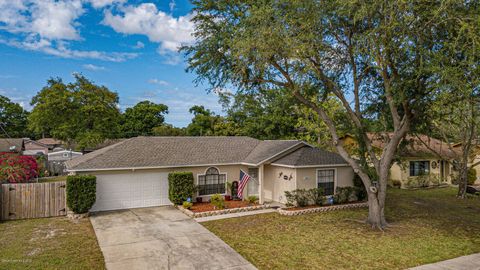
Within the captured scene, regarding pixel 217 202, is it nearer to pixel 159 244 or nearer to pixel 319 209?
pixel 319 209

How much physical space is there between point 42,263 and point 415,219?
1465cm

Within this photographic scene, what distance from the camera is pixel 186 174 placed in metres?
16.0

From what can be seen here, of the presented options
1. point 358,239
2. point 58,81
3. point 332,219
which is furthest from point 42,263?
point 58,81

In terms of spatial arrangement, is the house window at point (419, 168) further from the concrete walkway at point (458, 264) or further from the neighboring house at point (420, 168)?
the concrete walkway at point (458, 264)

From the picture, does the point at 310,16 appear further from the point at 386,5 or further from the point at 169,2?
the point at 169,2

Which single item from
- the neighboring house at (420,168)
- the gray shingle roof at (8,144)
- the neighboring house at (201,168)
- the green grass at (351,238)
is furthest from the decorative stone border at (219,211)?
the gray shingle roof at (8,144)

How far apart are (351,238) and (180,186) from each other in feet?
28.8

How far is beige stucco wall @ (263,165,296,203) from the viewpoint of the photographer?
16.4 meters

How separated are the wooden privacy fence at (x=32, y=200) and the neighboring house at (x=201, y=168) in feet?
4.18

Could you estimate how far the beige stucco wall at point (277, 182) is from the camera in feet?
53.9

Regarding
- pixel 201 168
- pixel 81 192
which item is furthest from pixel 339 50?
pixel 81 192

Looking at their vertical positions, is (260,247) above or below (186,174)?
below

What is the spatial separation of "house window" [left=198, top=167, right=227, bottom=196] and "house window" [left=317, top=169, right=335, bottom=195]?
215 inches

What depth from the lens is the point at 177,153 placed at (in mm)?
17703
